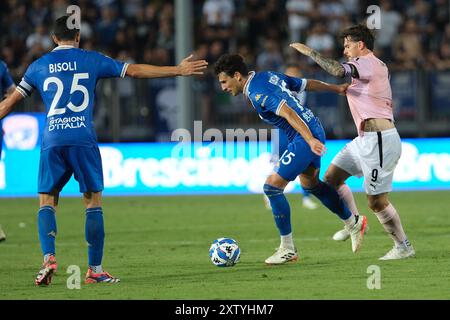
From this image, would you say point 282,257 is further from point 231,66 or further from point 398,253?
point 231,66

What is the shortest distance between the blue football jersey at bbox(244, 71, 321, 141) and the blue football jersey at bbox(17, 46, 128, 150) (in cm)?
Result: 153

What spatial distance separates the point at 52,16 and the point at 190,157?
6053mm

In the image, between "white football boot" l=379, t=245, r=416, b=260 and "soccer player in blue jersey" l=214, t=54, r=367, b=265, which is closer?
"soccer player in blue jersey" l=214, t=54, r=367, b=265

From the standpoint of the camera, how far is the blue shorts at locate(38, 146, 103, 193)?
372 inches

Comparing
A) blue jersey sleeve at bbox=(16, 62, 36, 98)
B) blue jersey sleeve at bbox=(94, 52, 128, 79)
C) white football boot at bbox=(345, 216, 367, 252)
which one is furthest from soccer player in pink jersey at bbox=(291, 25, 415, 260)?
blue jersey sleeve at bbox=(16, 62, 36, 98)

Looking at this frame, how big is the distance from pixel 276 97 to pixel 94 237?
7.31 ft

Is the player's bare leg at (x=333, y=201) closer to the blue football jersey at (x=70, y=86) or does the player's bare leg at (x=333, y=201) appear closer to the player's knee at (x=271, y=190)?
the player's knee at (x=271, y=190)

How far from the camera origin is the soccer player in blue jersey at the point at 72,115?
9438 mm

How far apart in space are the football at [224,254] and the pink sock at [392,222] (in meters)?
1.45

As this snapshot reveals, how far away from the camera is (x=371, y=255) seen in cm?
1122

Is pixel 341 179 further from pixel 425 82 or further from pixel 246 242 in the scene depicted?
pixel 425 82

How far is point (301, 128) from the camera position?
32.9ft

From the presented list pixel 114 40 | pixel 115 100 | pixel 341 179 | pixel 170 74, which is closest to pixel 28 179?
pixel 115 100

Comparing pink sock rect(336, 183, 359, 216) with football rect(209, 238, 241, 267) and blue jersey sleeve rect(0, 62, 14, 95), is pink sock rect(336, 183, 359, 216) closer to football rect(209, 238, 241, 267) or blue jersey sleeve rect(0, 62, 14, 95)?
football rect(209, 238, 241, 267)
